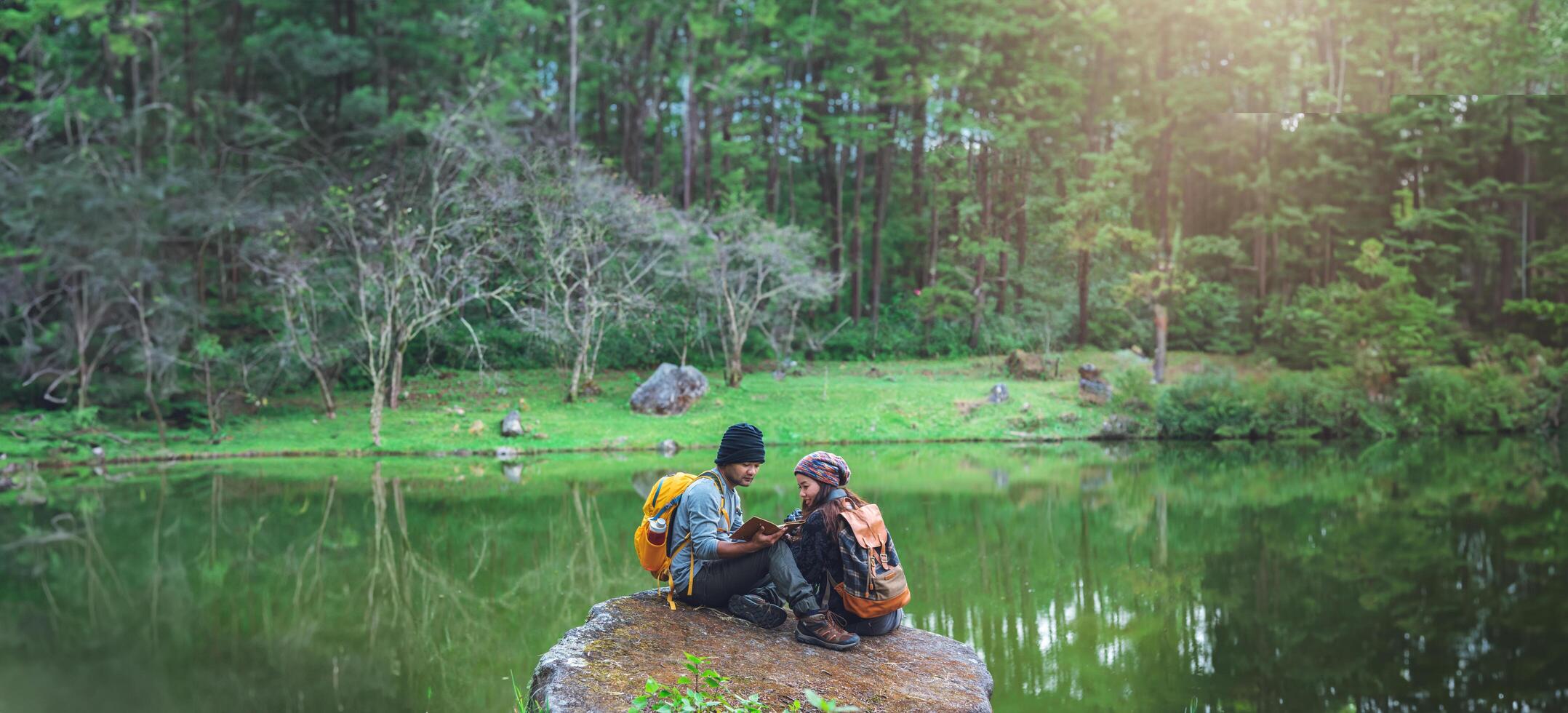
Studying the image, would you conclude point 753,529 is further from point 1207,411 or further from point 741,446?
point 1207,411

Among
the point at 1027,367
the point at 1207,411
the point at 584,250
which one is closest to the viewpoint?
the point at 584,250

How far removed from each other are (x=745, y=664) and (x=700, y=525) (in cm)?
66

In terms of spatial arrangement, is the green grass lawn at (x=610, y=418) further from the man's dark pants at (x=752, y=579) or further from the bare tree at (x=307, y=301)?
the man's dark pants at (x=752, y=579)

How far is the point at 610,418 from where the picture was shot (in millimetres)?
20172

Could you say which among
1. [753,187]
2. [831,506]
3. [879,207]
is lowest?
[831,506]

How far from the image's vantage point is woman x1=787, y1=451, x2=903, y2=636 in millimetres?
4836

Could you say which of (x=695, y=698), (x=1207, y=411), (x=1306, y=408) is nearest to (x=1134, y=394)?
(x=1207, y=411)

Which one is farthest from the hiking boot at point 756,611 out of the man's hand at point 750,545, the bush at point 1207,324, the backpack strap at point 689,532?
the bush at point 1207,324

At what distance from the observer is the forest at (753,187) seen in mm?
20109

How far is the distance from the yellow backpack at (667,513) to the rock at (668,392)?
50.4 ft

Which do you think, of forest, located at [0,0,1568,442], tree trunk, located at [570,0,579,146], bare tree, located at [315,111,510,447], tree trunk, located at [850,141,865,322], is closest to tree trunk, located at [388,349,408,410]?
bare tree, located at [315,111,510,447]

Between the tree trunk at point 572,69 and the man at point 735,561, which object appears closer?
the man at point 735,561

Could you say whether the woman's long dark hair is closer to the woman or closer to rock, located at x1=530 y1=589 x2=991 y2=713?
the woman

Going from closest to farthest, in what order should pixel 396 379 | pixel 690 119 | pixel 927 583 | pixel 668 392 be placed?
pixel 927 583, pixel 396 379, pixel 668 392, pixel 690 119
